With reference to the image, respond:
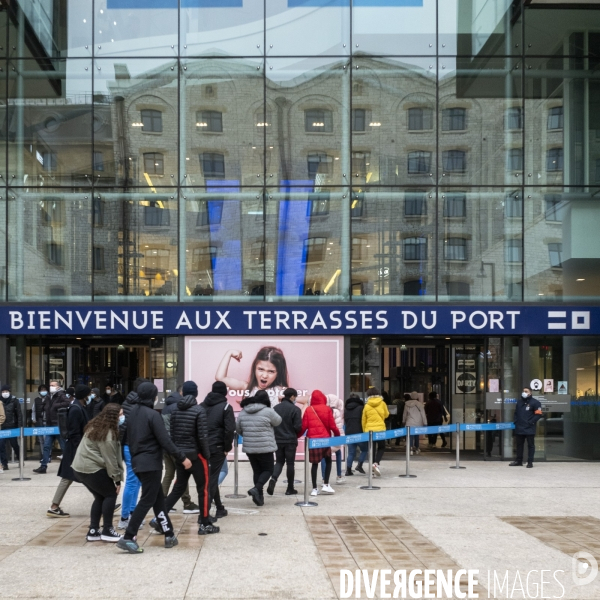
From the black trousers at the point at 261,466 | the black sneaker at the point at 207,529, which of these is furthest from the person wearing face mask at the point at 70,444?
the black trousers at the point at 261,466

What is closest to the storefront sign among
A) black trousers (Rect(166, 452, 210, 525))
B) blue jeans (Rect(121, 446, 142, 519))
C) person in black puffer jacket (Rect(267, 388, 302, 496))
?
person in black puffer jacket (Rect(267, 388, 302, 496))

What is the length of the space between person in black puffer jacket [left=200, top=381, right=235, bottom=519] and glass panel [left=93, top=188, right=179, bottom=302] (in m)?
8.50

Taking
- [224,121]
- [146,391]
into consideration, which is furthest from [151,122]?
[146,391]

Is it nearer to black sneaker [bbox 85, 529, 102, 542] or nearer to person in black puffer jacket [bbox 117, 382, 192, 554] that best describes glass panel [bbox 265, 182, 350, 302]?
black sneaker [bbox 85, 529, 102, 542]

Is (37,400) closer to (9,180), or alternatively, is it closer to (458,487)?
(9,180)

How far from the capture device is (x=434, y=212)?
19.3 metres

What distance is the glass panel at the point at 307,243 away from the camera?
63.1ft

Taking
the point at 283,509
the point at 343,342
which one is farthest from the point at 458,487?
the point at 343,342

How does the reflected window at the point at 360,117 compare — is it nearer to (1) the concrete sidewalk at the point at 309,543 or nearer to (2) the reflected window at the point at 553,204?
(2) the reflected window at the point at 553,204

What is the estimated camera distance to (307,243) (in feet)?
A: 63.4

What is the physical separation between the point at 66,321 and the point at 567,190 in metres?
12.0

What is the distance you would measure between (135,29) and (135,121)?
2.17 m

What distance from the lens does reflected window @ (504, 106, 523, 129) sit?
63.6 ft

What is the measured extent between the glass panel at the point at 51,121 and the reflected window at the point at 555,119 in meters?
10.8
